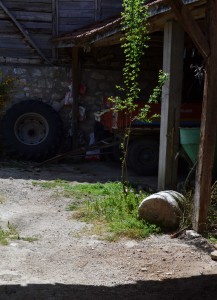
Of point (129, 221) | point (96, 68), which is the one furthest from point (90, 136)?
point (129, 221)

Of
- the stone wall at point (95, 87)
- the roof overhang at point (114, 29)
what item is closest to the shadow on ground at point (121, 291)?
the roof overhang at point (114, 29)

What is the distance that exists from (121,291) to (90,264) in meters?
0.75

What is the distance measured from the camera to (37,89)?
39.8 feet

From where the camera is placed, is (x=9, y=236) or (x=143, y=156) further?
(x=143, y=156)

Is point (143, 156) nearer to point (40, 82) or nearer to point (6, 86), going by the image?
point (40, 82)

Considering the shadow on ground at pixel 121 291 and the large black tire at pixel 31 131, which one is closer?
the shadow on ground at pixel 121 291

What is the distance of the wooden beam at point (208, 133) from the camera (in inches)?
212

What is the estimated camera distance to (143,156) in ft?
32.3

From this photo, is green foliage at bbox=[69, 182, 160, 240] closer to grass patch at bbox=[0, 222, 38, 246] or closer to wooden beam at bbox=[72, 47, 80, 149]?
grass patch at bbox=[0, 222, 38, 246]

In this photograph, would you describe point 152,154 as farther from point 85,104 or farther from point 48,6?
point 48,6

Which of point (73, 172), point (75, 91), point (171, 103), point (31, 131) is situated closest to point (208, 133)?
point (171, 103)

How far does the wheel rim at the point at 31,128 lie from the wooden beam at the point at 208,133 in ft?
21.7

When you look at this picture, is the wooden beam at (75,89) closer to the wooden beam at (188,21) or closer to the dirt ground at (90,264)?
the dirt ground at (90,264)

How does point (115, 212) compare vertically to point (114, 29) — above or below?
below
